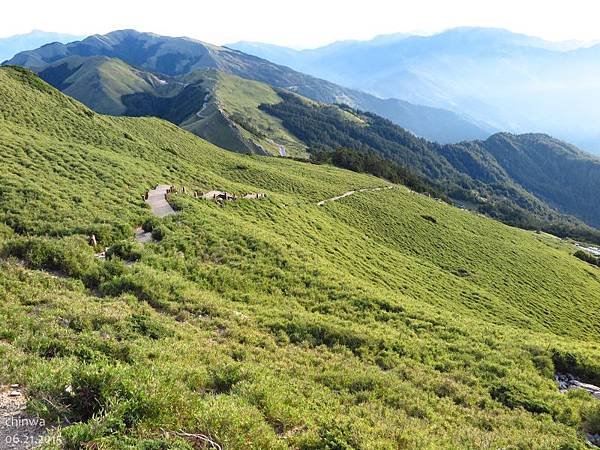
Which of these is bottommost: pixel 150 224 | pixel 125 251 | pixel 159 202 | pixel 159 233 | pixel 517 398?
pixel 517 398

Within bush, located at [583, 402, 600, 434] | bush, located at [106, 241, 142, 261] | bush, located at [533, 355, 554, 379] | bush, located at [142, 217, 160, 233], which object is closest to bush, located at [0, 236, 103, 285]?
bush, located at [106, 241, 142, 261]

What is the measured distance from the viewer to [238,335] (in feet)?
51.0

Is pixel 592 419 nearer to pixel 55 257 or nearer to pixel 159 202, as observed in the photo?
pixel 55 257

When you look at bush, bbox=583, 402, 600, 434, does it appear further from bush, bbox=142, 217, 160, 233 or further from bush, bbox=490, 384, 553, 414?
bush, bbox=142, 217, 160, 233

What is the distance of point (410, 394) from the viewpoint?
1354 cm

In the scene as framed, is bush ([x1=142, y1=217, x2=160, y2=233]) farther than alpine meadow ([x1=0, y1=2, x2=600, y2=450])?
Yes

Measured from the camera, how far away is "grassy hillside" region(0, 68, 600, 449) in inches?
336

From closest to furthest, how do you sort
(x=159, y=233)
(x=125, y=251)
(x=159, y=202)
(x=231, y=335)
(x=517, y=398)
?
1. (x=517, y=398)
2. (x=231, y=335)
3. (x=125, y=251)
4. (x=159, y=233)
5. (x=159, y=202)

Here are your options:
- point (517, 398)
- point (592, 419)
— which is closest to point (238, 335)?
point (517, 398)

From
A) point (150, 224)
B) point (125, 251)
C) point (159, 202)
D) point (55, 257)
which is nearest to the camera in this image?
point (55, 257)

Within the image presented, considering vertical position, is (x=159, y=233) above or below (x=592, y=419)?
above

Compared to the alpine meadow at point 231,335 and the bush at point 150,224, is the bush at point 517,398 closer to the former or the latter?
the alpine meadow at point 231,335

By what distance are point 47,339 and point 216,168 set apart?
47759mm

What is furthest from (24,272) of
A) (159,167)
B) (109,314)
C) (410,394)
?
(159,167)
